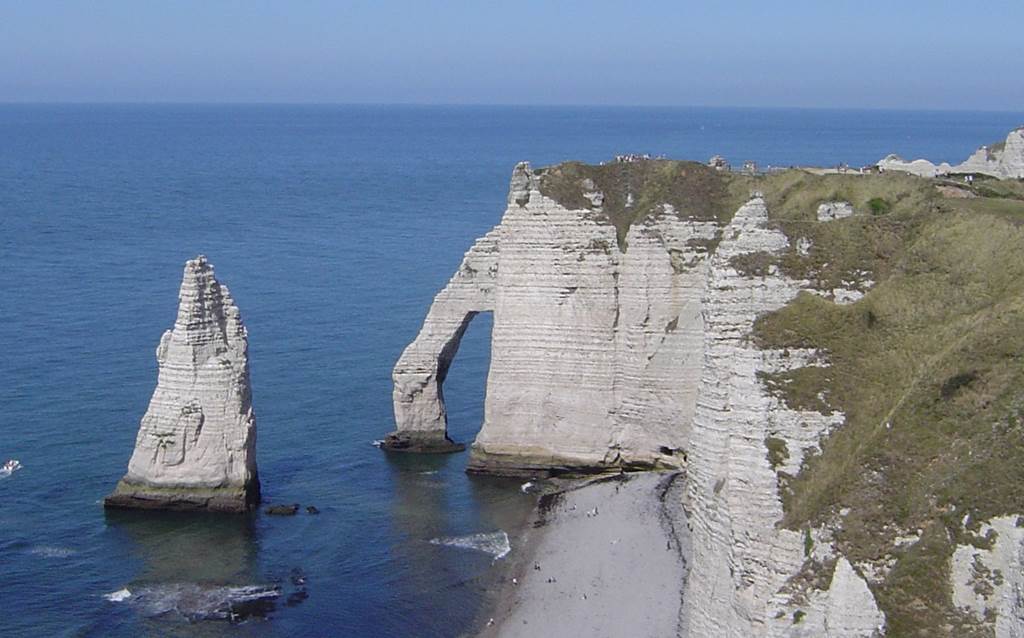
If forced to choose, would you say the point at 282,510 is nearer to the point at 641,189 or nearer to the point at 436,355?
the point at 436,355

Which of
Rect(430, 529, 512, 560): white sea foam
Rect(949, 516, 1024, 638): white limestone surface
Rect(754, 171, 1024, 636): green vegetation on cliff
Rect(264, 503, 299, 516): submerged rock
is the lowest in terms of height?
Rect(430, 529, 512, 560): white sea foam

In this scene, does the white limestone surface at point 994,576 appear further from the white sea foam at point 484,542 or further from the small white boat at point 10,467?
the small white boat at point 10,467

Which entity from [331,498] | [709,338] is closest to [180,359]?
[331,498]

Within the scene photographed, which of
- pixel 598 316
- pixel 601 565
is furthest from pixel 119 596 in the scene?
pixel 598 316

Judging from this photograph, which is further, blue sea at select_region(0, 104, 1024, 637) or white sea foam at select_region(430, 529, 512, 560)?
white sea foam at select_region(430, 529, 512, 560)

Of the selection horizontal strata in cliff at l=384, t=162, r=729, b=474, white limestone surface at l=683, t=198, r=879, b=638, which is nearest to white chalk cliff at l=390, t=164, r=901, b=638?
horizontal strata in cliff at l=384, t=162, r=729, b=474

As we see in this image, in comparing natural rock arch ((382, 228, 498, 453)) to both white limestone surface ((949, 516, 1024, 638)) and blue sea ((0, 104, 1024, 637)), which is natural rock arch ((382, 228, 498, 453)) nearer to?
blue sea ((0, 104, 1024, 637))

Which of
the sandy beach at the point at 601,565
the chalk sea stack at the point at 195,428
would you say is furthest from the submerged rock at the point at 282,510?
the sandy beach at the point at 601,565
